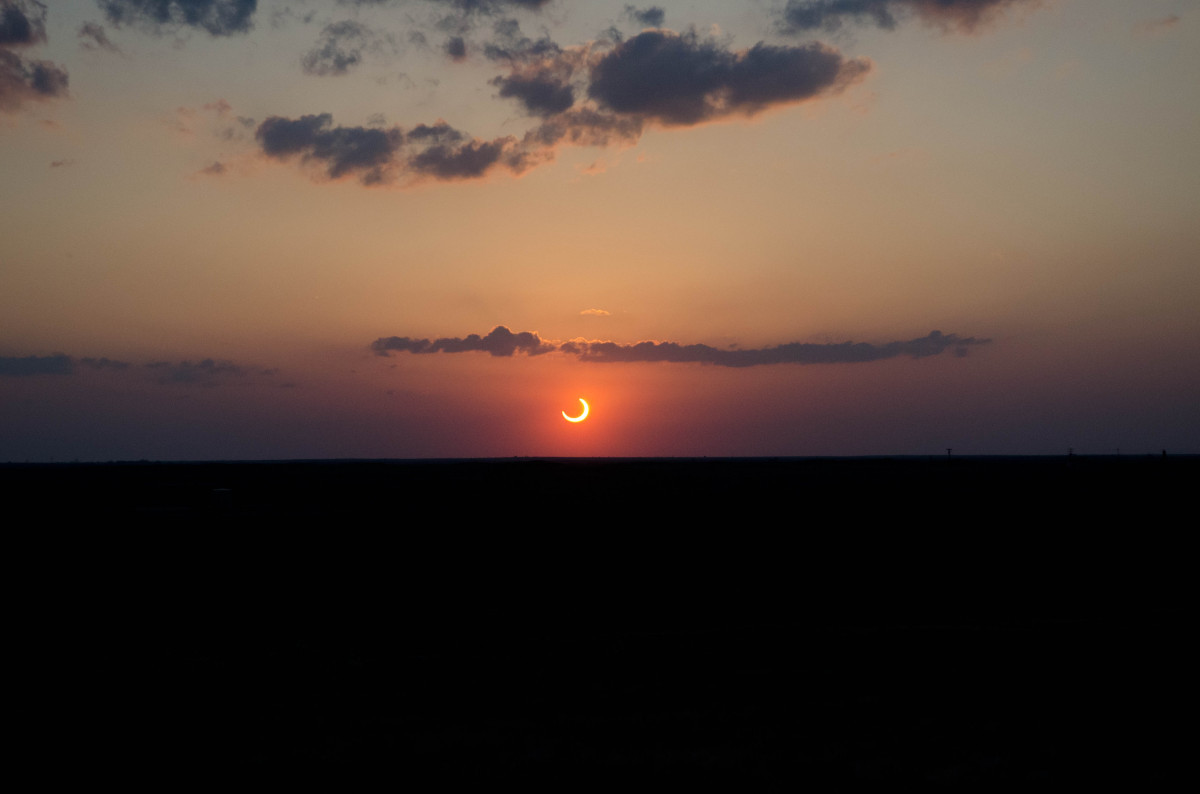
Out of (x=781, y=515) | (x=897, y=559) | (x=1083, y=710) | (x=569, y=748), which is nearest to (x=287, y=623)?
(x=569, y=748)

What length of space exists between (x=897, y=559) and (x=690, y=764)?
64.0ft

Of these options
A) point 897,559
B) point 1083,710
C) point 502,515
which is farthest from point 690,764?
point 502,515

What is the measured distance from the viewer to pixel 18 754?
9109 mm

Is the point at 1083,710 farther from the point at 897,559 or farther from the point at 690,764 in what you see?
the point at 897,559

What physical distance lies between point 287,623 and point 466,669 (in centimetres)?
657

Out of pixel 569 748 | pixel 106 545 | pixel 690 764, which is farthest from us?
pixel 106 545

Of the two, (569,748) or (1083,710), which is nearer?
(569,748)

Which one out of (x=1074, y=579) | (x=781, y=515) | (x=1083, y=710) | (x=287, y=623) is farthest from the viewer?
(x=781, y=515)

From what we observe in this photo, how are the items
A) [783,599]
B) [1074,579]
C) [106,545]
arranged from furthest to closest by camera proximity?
[106,545]
[1074,579]
[783,599]

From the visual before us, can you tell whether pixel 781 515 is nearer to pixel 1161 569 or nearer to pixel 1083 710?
pixel 1161 569

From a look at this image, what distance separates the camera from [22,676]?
40.7ft

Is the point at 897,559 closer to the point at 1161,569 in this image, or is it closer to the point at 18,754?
the point at 1161,569

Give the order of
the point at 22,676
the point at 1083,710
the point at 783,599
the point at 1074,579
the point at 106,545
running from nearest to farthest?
the point at 1083,710 < the point at 22,676 < the point at 783,599 < the point at 1074,579 < the point at 106,545

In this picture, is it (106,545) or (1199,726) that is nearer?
(1199,726)
